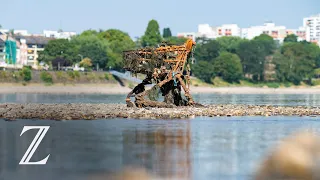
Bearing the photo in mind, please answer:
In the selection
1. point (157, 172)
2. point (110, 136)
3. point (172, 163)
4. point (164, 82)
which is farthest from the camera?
point (164, 82)

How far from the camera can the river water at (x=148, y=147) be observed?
21203 mm

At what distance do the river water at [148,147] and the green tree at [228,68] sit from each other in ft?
466

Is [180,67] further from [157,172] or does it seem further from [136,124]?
[157,172]

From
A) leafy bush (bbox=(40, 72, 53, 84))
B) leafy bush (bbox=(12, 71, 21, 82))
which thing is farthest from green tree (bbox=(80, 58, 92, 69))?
leafy bush (bbox=(12, 71, 21, 82))

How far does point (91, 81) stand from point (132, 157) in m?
140

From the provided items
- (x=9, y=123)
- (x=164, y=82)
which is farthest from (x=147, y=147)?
(x=164, y=82)

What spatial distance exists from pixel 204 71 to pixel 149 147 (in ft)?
509

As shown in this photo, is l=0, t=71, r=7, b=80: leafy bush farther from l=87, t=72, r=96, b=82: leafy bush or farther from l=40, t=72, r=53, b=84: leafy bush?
l=87, t=72, r=96, b=82: leafy bush

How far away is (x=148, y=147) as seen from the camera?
2938 cm

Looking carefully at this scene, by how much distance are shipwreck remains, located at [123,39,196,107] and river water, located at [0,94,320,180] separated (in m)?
8.05

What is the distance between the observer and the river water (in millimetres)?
21203

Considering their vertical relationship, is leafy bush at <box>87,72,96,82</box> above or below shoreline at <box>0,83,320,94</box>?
above

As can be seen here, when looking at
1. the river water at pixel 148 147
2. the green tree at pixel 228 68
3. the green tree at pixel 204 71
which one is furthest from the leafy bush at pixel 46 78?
the river water at pixel 148 147

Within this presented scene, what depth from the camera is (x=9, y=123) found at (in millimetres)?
45031
